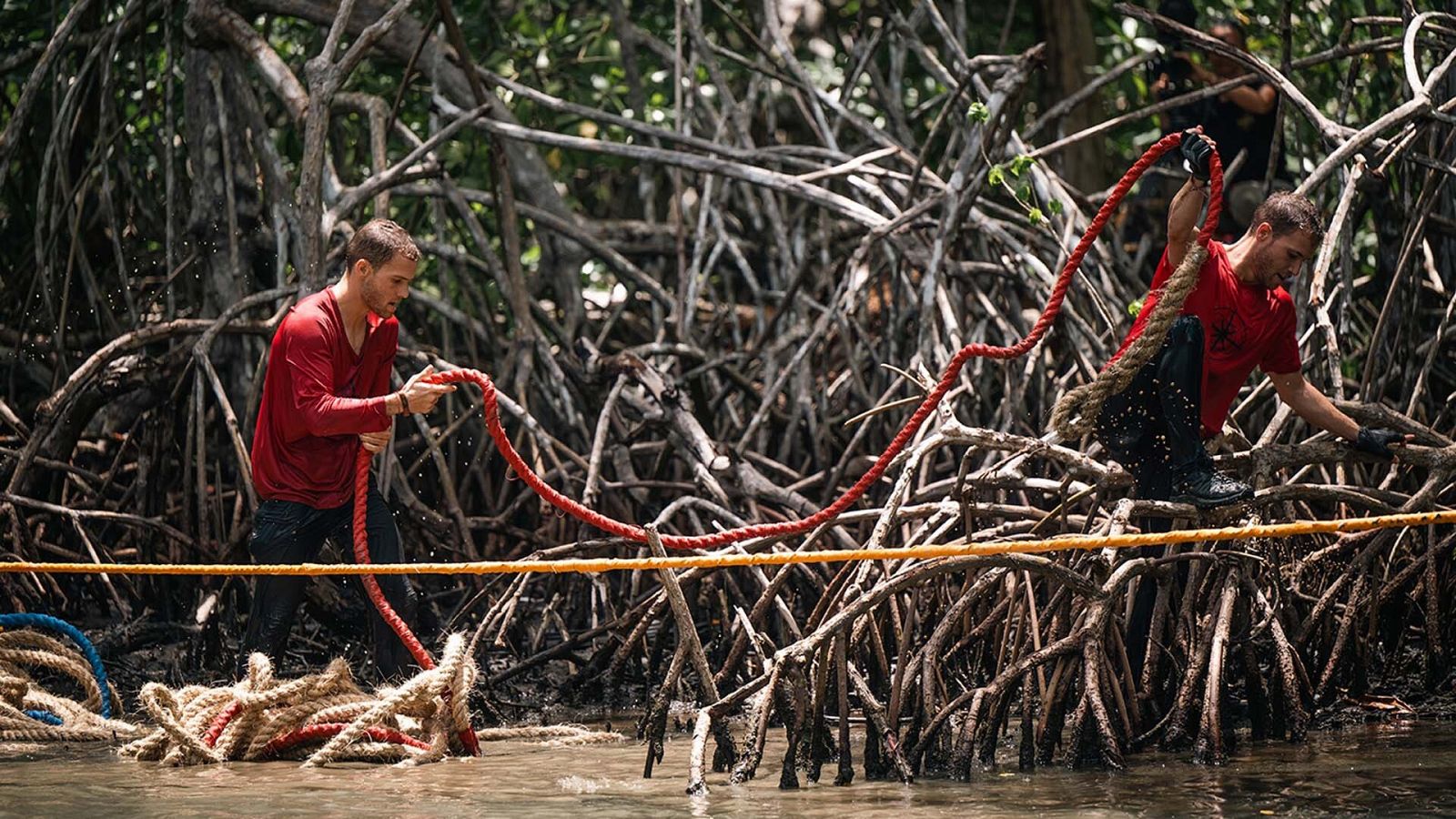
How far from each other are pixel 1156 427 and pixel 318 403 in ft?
6.71

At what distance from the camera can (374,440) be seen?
15.1 ft

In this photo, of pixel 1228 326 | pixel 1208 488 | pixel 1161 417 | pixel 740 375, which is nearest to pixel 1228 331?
pixel 1228 326

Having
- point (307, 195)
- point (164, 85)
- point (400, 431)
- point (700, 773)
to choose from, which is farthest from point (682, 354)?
point (700, 773)

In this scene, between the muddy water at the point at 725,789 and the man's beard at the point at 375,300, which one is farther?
the man's beard at the point at 375,300

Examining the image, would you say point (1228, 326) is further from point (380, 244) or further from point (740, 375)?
point (740, 375)

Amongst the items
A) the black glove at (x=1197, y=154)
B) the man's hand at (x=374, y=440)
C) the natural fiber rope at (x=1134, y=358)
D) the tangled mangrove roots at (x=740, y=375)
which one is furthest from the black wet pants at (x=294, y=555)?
the black glove at (x=1197, y=154)

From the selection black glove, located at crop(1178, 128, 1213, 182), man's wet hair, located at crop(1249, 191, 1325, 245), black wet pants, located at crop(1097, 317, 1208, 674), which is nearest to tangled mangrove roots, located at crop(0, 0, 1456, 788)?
black wet pants, located at crop(1097, 317, 1208, 674)

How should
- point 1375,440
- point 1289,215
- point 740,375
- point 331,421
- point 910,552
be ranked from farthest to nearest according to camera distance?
point 740,375 → point 1375,440 → point 331,421 → point 1289,215 → point 910,552

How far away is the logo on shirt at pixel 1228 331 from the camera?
14.6 feet

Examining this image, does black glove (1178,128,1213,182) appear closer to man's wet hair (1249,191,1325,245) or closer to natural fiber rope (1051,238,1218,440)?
natural fiber rope (1051,238,1218,440)

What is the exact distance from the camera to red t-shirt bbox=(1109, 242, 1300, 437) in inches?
173

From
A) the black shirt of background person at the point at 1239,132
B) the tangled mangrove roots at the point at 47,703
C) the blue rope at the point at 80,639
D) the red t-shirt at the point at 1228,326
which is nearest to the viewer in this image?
the red t-shirt at the point at 1228,326

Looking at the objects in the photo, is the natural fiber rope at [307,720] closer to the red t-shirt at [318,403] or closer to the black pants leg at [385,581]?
the black pants leg at [385,581]

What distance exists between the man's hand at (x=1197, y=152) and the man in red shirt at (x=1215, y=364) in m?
0.17
